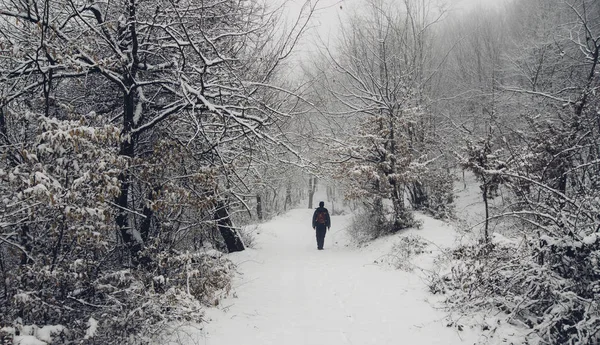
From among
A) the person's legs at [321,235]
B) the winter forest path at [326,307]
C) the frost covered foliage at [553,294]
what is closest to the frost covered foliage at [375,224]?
the person's legs at [321,235]

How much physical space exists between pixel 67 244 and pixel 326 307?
13.0 ft

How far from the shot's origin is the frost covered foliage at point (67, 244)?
354 cm

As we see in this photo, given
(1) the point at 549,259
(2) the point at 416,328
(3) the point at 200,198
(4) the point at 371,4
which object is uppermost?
(4) the point at 371,4

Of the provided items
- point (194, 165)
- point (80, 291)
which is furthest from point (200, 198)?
point (80, 291)

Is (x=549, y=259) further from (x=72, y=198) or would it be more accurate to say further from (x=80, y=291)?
(x=80, y=291)

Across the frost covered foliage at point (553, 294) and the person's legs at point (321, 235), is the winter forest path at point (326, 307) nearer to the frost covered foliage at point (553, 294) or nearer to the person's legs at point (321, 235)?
the frost covered foliage at point (553, 294)

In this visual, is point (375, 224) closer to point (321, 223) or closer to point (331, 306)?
point (321, 223)

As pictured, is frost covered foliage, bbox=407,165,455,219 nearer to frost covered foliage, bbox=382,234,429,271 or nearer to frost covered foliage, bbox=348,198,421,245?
frost covered foliage, bbox=348,198,421,245

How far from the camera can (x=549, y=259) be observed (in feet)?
12.9

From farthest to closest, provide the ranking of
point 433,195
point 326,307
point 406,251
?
point 433,195
point 406,251
point 326,307

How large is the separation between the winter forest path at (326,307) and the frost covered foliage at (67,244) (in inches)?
33.0

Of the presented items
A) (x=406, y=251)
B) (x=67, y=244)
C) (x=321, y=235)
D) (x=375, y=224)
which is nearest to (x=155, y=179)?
(x=67, y=244)

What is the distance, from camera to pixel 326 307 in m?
6.00

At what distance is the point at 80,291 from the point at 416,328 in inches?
171
